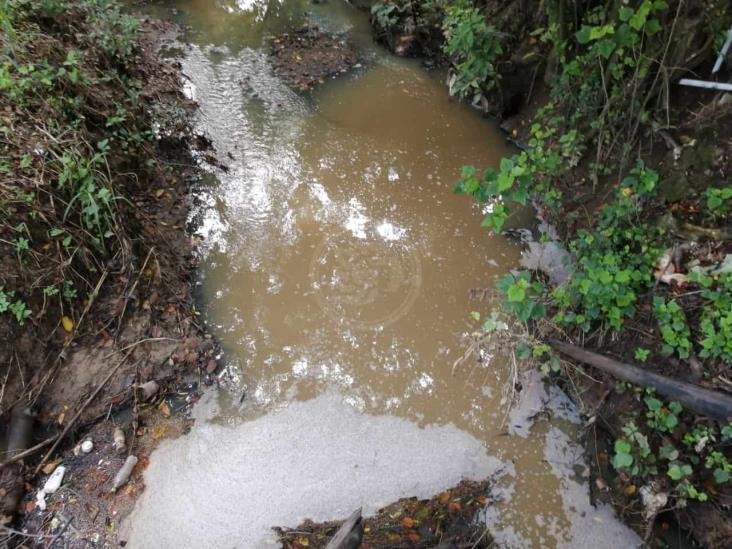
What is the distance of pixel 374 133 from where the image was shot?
4.46 metres

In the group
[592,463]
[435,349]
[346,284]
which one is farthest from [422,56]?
[592,463]

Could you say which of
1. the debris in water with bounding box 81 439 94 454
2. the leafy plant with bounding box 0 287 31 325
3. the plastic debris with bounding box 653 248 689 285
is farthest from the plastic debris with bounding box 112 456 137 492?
the plastic debris with bounding box 653 248 689 285

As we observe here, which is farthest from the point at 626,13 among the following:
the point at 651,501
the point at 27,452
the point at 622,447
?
the point at 27,452

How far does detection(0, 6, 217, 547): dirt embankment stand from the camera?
2.57 metres

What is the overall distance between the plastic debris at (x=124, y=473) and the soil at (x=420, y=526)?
964 millimetres

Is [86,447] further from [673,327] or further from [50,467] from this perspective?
[673,327]

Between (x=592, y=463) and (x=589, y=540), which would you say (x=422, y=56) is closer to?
(x=592, y=463)

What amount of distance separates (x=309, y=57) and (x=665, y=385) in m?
5.00

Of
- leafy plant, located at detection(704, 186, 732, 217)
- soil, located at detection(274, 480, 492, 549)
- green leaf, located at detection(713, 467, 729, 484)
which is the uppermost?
leafy plant, located at detection(704, 186, 732, 217)

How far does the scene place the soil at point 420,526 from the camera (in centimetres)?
238

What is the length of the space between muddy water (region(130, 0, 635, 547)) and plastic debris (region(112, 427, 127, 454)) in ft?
0.77

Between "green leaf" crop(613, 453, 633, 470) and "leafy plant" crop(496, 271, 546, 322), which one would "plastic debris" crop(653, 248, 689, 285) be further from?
"green leaf" crop(613, 453, 633, 470)

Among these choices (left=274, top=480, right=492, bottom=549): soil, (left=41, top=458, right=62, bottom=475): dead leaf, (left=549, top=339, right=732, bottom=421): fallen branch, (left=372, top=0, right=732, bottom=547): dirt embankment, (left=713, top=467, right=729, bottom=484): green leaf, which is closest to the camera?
(left=549, top=339, right=732, bottom=421): fallen branch

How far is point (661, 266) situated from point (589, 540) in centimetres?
161
